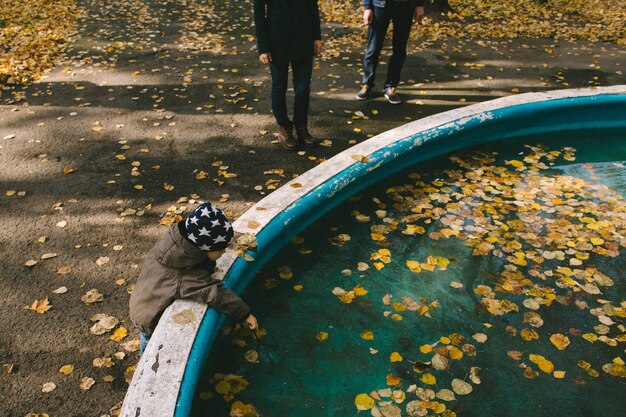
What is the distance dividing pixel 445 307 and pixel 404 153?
2.03 metres

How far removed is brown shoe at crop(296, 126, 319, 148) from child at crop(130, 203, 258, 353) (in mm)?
2766

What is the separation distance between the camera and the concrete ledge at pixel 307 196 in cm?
247

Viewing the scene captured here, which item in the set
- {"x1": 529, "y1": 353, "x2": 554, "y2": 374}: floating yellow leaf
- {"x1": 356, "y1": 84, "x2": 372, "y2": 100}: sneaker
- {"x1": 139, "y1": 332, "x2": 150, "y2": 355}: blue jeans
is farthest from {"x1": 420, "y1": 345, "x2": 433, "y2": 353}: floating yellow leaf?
{"x1": 356, "y1": 84, "x2": 372, "y2": 100}: sneaker

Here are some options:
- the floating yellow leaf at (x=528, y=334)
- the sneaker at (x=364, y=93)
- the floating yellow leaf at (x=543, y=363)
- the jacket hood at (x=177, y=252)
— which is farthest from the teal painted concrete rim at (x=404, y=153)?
the floating yellow leaf at (x=543, y=363)

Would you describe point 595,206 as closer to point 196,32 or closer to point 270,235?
point 270,235

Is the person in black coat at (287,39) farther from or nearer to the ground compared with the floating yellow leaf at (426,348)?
farther from the ground

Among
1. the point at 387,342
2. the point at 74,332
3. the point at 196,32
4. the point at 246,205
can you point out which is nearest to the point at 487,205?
the point at 387,342

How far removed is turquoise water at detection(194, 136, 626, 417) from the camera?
2.95 metres

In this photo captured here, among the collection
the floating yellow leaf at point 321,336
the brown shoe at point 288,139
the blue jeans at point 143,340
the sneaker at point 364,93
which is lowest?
the floating yellow leaf at point 321,336

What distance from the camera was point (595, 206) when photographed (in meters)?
4.66

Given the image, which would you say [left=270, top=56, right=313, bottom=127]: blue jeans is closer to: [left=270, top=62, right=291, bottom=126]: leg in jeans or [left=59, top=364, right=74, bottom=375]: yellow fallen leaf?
[left=270, top=62, right=291, bottom=126]: leg in jeans

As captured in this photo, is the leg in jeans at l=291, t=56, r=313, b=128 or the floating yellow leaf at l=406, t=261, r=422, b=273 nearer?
the floating yellow leaf at l=406, t=261, r=422, b=273

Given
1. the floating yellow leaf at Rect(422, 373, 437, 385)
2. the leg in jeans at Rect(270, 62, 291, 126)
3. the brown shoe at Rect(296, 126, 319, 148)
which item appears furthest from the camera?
the brown shoe at Rect(296, 126, 319, 148)

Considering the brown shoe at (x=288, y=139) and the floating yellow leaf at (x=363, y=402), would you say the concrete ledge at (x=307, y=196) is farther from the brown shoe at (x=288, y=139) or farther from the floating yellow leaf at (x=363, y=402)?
the floating yellow leaf at (x=363, y=402)
